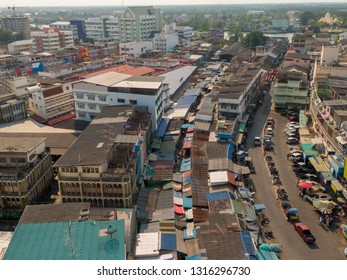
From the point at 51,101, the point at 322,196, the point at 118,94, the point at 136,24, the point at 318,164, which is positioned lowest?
the point at 322,196

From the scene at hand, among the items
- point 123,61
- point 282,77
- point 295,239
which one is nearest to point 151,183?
point 295,239

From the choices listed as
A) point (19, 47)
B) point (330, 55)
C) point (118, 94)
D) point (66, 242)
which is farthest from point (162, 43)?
point (66, 242)

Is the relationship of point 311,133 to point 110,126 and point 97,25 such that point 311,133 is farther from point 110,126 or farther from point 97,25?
point 97,25

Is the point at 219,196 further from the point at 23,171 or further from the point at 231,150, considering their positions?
the point at 23,171

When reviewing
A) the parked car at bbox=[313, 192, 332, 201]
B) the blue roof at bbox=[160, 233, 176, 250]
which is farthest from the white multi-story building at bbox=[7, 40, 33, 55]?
the parked car at bbox=[313, 192, 332, 201]

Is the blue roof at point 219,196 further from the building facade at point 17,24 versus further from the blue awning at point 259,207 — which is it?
the building facade at point 17,24

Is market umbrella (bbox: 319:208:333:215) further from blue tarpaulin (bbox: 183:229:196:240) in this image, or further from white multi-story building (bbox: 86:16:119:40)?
white multi-story building (bbox: 86:16:119:40)

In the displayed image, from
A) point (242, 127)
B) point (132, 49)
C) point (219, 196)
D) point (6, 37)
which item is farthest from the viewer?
point (6, 37)
